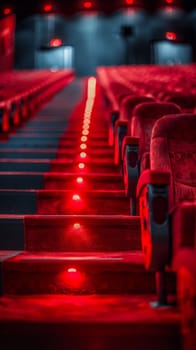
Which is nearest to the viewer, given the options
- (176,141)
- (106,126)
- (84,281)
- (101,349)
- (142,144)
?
(101,349)

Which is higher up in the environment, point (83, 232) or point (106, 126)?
point (106, 126)

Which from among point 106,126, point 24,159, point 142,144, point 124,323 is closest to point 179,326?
point 124,323

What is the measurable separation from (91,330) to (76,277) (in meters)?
0.31

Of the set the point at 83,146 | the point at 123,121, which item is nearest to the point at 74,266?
the point at 123,121

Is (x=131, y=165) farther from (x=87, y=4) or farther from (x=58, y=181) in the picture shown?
(x=87, y=4)

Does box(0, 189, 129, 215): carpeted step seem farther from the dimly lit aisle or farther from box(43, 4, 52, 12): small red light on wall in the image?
box(43, 4, 52, 12): small red light on wall

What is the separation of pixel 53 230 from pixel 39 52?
14744 mm

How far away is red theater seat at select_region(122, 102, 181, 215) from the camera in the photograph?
88.0 inches

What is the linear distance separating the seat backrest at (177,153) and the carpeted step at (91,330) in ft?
1.31

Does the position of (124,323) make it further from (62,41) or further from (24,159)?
(62,41)

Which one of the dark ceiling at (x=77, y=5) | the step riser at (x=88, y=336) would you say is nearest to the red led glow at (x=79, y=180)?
the step riser at (x=88, y=336)

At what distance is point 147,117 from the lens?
101 inches

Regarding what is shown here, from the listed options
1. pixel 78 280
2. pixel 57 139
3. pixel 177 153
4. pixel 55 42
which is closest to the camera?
pixel 78 280

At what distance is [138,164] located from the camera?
→ 2256mm
